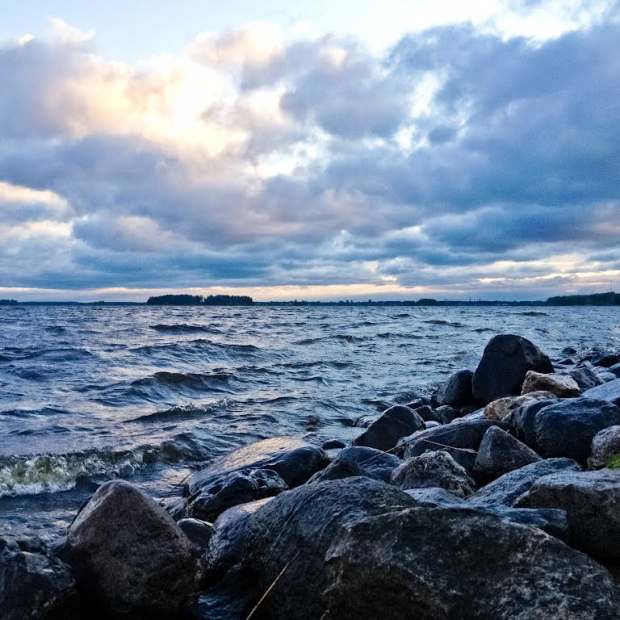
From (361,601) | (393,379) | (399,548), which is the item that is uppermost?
(399,548)

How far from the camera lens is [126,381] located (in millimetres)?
16922

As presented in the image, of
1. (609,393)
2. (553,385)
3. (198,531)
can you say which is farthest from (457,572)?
(553,385)

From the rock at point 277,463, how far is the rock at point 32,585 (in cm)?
369

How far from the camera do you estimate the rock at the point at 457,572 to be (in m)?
2.46

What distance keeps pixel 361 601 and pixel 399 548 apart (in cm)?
28

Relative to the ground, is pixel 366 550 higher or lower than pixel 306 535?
higher

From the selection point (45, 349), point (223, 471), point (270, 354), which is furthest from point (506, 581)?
point (45, 349)

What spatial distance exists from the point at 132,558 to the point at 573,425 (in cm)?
467

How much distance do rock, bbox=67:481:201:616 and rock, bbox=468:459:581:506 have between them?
2.06 meters

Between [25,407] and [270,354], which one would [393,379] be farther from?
[25,407]

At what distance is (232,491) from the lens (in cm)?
652

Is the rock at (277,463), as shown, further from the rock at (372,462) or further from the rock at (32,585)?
the rock at (32,585)

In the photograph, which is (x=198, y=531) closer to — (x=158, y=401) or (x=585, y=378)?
(x=158, y=401)

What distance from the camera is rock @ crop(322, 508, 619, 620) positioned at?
2.46 m
